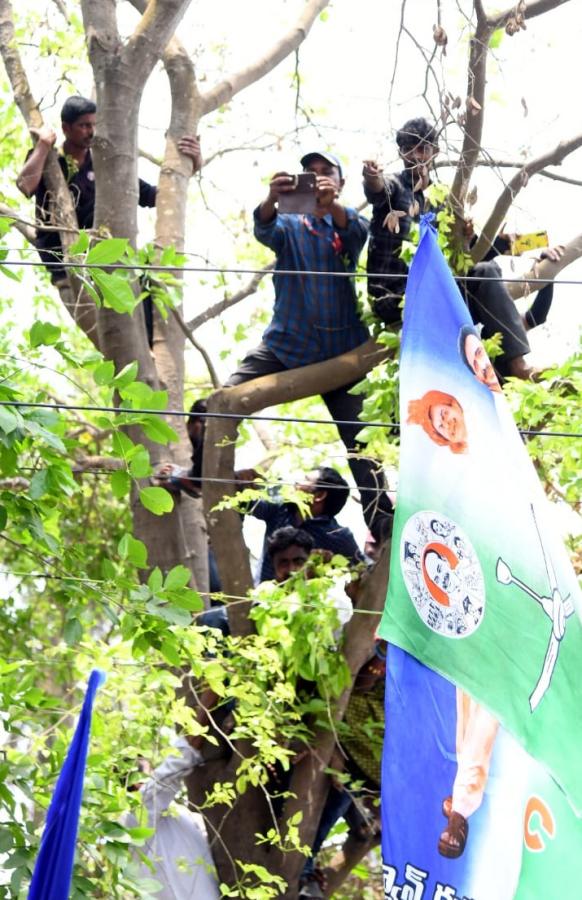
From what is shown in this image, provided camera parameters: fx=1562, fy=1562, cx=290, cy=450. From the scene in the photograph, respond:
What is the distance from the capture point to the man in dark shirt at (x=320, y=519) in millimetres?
6355

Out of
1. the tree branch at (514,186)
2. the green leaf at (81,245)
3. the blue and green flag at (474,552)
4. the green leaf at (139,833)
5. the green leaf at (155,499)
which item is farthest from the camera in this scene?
the tree branch at (514,186)

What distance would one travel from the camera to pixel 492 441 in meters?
4.29

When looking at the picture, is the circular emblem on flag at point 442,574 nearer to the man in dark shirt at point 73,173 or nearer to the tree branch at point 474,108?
the tree branch at point 474,108

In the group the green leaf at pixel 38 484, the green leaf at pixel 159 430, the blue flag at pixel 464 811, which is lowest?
the blue flag at pixel 464 811

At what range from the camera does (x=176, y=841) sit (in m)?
6.17

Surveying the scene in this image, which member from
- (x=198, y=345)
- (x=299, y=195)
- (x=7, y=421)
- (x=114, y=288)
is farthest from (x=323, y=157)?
(x=7, y=421)

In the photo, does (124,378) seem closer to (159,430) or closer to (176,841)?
(159,430)

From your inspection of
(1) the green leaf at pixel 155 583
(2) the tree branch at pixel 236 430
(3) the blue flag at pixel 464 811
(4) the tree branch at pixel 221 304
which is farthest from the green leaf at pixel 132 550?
(4) the tree branch at pixel 221 304

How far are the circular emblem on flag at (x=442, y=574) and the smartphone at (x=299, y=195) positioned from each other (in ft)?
6.10

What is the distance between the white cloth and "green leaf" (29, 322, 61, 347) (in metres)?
2.05

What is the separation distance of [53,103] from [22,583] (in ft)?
9.23

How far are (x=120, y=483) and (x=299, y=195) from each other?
1.57 meters

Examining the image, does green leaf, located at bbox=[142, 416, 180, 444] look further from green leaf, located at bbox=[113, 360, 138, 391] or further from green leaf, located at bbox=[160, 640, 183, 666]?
green leaf, located at bbox=[160, 640, 183, 666]

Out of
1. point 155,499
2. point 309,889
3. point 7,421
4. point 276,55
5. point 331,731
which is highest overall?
point 276,55
